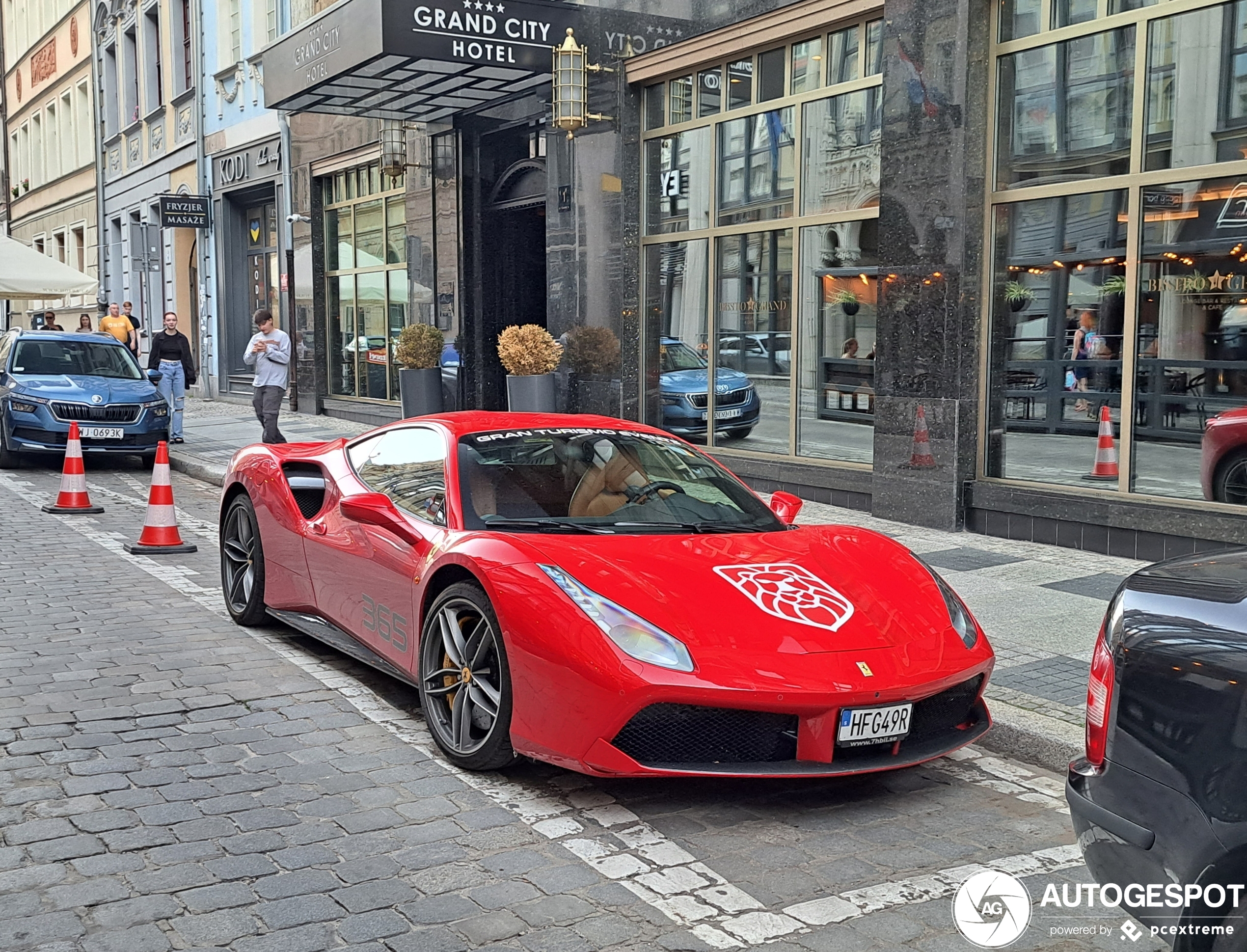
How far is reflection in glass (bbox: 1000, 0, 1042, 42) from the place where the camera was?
9.45m

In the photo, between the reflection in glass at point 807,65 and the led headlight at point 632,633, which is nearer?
the led headlight at point 632,633

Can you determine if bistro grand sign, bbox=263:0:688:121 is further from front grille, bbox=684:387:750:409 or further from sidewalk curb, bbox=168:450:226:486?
sidewalk curb, bbox=168:450:226:486

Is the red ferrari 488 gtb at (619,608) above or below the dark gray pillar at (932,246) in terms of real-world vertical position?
below

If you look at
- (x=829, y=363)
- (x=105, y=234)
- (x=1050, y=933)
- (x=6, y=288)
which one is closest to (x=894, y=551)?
(x=1050, y=933)

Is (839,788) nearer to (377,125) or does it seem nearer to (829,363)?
(829,363)

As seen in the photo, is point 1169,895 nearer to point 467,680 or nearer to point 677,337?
point 467,680

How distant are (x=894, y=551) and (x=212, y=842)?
9.12ft

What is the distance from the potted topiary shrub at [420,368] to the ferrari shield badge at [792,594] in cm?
1276

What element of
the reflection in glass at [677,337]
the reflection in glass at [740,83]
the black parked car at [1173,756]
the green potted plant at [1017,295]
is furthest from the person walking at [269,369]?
the black parked car at [1173,756]

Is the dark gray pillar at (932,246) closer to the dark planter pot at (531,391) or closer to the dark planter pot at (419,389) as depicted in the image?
the dark planter pot at (531,391)

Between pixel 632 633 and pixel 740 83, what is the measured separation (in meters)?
9.55

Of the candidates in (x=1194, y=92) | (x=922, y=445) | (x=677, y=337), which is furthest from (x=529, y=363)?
(x=1194, y=92)

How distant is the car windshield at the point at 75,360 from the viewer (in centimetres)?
1495

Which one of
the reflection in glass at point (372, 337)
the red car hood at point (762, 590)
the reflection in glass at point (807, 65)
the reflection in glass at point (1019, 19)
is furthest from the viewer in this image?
the reflection in glass at point (372, 337)
